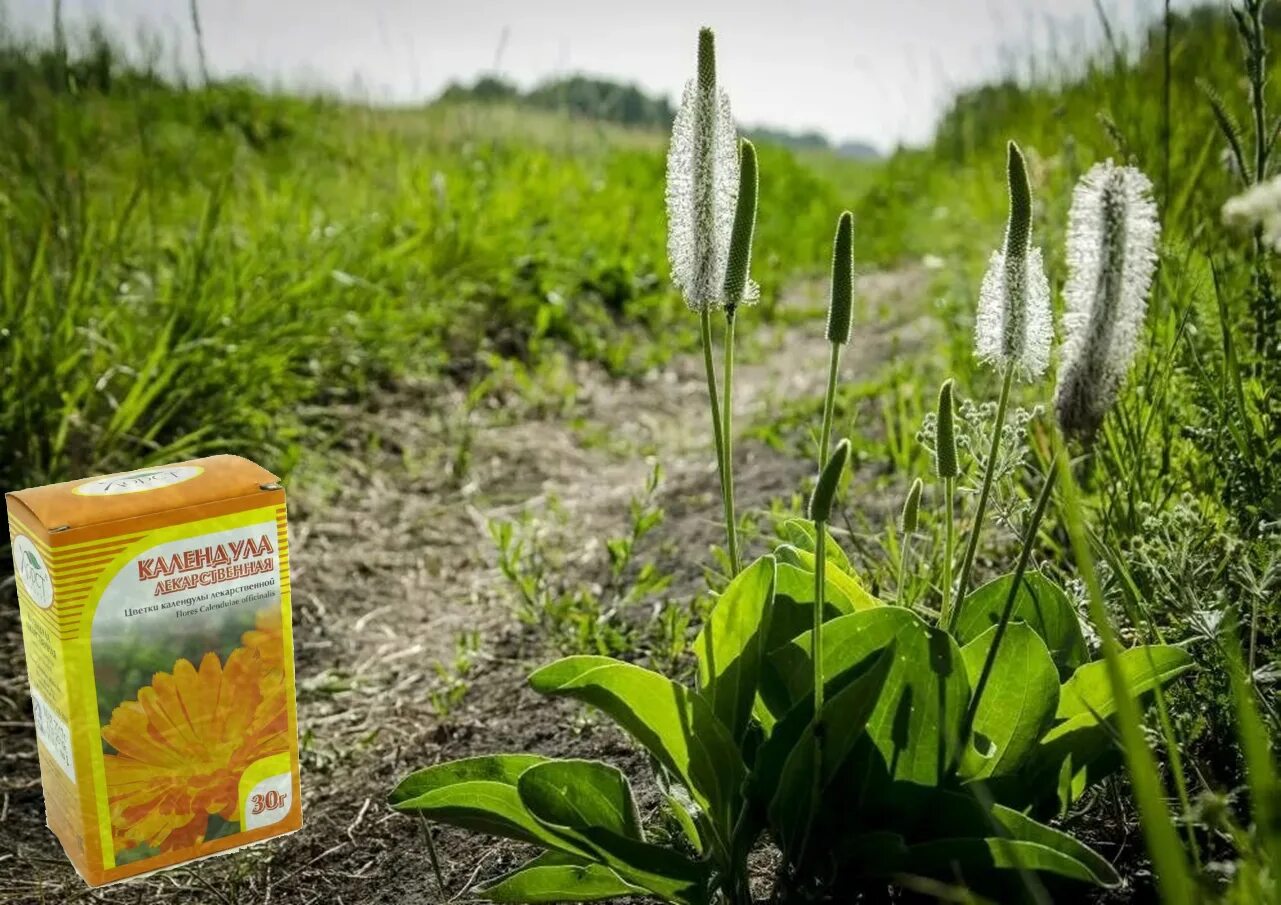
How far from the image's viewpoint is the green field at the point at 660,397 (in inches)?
63.4

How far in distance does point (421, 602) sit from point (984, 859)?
190 centimetres

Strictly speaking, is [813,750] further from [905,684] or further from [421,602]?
[421,602]

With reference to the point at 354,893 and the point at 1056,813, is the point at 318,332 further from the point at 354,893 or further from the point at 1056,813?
the point at 1056,813

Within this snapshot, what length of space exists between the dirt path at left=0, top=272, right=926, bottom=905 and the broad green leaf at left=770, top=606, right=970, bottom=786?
2.17 feet

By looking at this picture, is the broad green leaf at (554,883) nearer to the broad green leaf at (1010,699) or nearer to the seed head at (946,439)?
the broad green leaf at (1010,699)

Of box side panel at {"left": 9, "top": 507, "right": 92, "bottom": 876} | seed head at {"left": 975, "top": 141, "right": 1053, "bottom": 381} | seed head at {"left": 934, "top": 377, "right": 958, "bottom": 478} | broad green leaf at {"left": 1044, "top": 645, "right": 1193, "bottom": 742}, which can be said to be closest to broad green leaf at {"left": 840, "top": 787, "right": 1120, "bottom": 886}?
broad green leaf at {"left": 1044, "top": 645, "right": 1193, "bottom": 742}

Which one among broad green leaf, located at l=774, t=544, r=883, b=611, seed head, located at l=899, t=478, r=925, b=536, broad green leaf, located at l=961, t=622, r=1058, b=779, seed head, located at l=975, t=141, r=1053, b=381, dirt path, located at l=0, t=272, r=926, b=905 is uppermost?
seed head, located at l=975, t=141, r=1053, b=381

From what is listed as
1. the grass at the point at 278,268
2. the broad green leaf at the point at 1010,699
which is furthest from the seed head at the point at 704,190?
the grass at the point at 278,268

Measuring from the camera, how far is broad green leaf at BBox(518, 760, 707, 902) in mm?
1467

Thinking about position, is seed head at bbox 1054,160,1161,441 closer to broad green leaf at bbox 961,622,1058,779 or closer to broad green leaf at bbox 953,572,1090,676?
broad green leaf at bbox 961,622,1058,779

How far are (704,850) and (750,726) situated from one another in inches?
6.1

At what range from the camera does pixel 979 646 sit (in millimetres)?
1484

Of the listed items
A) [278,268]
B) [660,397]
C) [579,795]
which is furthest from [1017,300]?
[660,397]

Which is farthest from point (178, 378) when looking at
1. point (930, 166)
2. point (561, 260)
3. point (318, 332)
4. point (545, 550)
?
point (930, 166)
